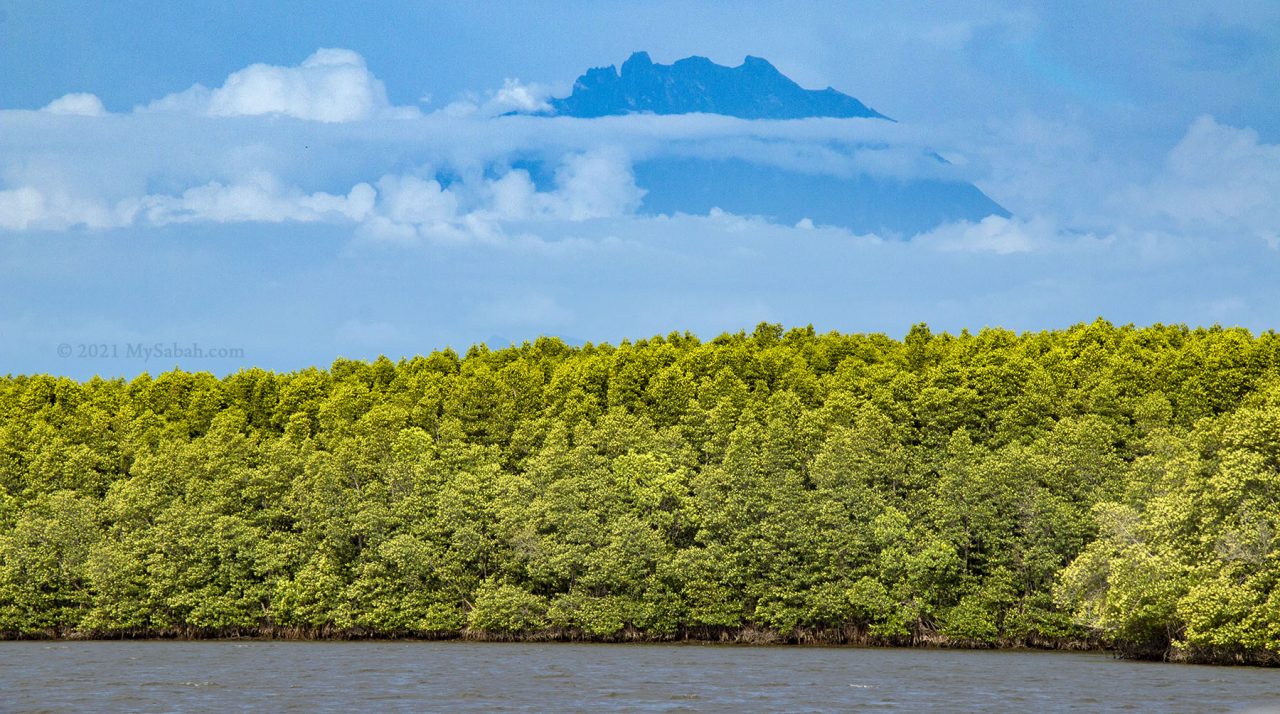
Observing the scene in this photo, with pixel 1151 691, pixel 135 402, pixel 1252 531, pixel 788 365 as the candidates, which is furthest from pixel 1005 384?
pixel 135 402

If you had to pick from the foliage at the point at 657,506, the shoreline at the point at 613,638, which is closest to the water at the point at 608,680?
the shoreline at the point at 613,638

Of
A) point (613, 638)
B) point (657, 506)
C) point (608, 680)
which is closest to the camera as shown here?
point (608, 680)

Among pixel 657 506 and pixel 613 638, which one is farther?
pixel 657 506

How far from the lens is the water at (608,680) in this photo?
63500 mm

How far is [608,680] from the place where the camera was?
251ft

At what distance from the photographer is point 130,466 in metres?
148

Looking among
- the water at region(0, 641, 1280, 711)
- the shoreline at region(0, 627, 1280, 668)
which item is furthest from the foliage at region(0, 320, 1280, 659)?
the water at region(0, 641, 1280, 711)

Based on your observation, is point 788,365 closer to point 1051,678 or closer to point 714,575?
point 714,575

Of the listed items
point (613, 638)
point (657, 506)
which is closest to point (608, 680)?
point (613, 638)

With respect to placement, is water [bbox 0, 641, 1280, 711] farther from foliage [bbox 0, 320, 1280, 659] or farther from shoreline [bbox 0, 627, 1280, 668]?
foliage [bbox 0, 320, 1280, 659]

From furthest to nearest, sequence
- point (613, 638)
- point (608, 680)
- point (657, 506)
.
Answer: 1. point (657, 506)
2. point (613, 638)
3. point (608, 680)

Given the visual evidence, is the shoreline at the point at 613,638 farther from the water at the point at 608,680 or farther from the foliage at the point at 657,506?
the water at the point at 608,680

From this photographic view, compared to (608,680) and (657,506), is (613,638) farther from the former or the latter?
(608,680)

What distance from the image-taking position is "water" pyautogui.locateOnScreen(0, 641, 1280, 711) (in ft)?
208
